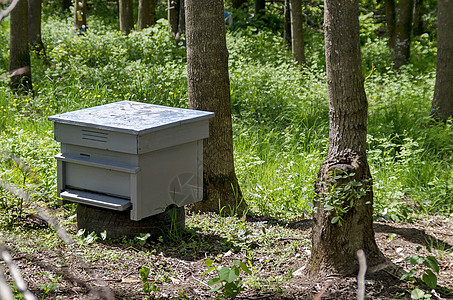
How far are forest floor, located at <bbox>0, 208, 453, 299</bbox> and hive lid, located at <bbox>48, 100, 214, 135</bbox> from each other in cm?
99

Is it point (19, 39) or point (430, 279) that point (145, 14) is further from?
A: point (430, 279)

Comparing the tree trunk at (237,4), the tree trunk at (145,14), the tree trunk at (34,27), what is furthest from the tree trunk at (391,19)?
the tree trunk at (34,27)

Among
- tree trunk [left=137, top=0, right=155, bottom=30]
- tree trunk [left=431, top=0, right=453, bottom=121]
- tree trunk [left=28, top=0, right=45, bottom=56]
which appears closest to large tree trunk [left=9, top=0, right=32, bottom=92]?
tree trunk [left=28, top=0, right=45, bottom=56]

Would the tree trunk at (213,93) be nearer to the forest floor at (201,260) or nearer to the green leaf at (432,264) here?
the forest floor at (201,260)

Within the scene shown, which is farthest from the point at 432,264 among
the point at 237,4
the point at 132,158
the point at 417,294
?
the point at 237,4

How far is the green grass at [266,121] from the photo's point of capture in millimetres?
6484

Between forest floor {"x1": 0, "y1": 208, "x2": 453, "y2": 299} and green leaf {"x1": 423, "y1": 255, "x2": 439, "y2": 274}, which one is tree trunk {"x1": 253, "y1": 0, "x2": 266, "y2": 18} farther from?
green leaf {"x1": 423, "y1": 255, "x2": 439, "y2": 274}

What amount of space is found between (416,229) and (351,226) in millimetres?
1615

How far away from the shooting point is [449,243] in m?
5.15

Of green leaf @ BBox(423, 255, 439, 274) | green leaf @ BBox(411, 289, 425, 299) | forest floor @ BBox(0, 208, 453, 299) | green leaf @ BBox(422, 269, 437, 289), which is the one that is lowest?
forest floor @ BBox(0, 208, 453, 299)

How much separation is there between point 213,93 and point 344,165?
85.0 inches

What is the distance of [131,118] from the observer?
4879 millimetres

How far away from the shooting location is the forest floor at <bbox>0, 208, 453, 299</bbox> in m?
3.95

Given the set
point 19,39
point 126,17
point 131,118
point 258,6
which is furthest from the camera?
point 258,6
